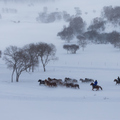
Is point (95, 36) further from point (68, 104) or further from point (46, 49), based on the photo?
point (68, 104)

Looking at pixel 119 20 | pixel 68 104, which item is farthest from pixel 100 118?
pixel 119 20

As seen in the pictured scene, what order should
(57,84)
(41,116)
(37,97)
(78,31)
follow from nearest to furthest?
(41,116), (37,97), (57,84), (78,31)

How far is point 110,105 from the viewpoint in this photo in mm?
12953

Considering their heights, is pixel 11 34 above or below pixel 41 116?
above

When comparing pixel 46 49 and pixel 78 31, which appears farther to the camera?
pixel 78 31

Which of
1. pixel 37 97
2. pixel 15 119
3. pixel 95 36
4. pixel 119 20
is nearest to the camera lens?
pixel 15 119

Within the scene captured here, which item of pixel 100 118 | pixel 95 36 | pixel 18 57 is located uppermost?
pixel 95 36

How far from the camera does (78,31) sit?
10656cm

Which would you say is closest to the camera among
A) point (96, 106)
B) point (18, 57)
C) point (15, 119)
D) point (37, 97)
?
point (15, 119)

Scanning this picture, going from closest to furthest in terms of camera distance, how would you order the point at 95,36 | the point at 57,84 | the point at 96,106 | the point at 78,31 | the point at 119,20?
1. the point at 96,106
2. the point at 57,84
3. the point at 95,36
4. the point at 119,20
5. the point at 78,31

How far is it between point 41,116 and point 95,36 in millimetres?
81525

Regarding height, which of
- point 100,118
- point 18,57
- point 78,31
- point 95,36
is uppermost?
point 78,31

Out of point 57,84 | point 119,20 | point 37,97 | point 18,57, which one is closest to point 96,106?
point 37,97

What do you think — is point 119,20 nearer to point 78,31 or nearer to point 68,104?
point 78,31
